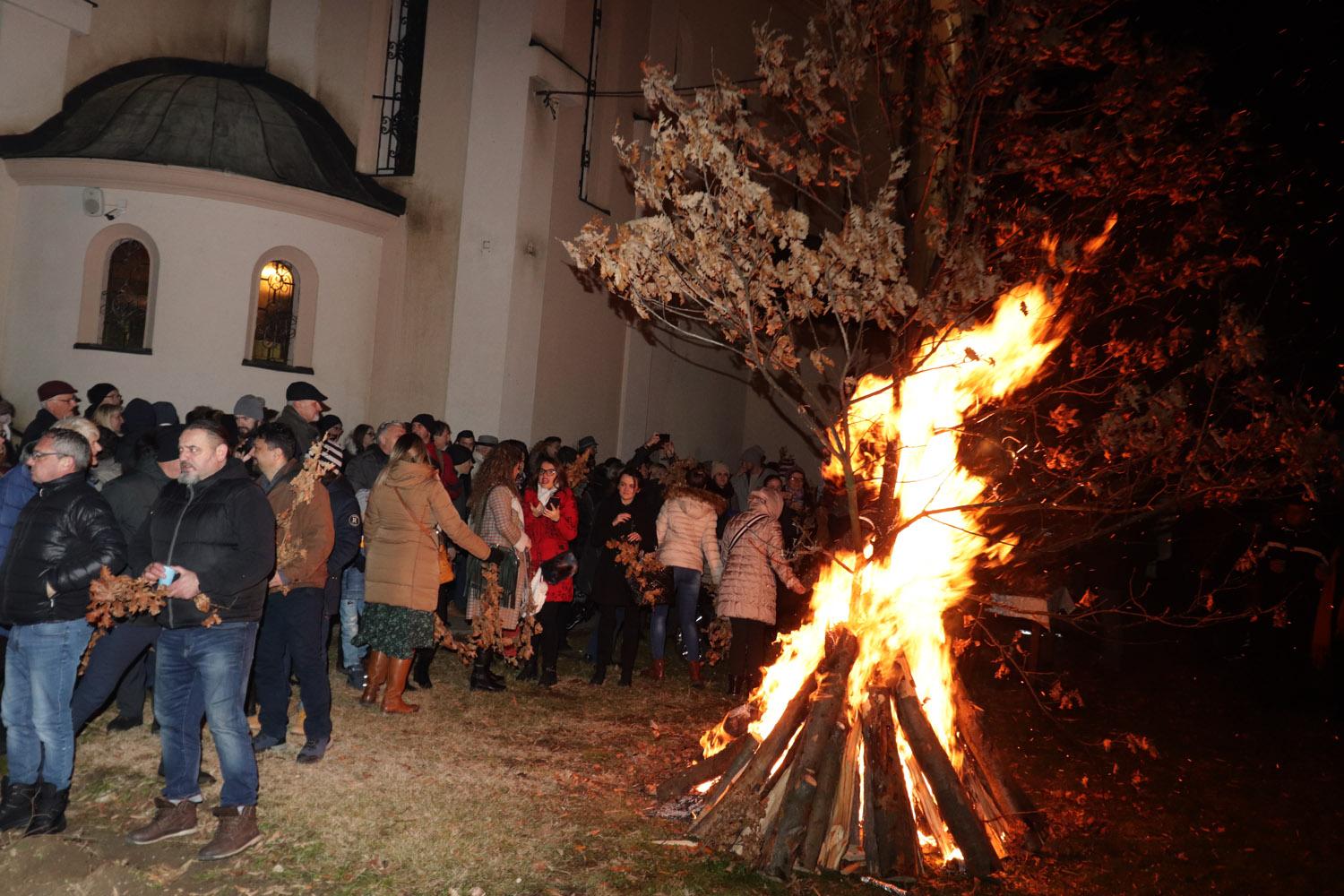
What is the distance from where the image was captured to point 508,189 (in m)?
18.8

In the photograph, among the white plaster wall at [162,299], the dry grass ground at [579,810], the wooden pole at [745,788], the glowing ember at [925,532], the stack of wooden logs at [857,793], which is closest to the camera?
the dry grass ground at [579,810]

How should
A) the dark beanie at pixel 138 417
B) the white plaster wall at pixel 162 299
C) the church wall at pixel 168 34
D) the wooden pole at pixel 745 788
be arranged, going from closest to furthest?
the wooden pole at pixel 745 788
the dark beanie at pixel 138 417
the white plaster wall at pixel 162 299
the church wall at pixel 168 34

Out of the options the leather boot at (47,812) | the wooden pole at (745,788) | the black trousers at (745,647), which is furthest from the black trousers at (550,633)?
the leather boot at (47,812)

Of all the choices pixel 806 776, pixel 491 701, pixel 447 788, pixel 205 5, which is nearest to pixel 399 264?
pixel 205 5

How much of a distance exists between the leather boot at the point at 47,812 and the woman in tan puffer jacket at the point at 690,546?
5.74 m

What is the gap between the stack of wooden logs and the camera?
6.04 metres

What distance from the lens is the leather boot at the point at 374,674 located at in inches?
335

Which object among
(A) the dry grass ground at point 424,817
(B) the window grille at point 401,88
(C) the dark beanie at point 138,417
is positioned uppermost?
(B) the window grille at point 401,88

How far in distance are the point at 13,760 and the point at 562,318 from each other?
15.1 metres

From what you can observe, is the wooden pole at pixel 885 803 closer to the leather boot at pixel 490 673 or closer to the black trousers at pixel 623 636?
the black trousers at pixel 623 636

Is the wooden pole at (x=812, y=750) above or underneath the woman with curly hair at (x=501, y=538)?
underneath

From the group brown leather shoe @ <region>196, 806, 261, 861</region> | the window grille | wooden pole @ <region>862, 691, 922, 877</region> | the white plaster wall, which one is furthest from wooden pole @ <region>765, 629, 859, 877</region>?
the window grille

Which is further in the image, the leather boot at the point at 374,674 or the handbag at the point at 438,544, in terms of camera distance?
the leather boot at the point at 374,674

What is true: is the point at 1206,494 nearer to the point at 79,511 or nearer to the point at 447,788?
the point at 447,788
